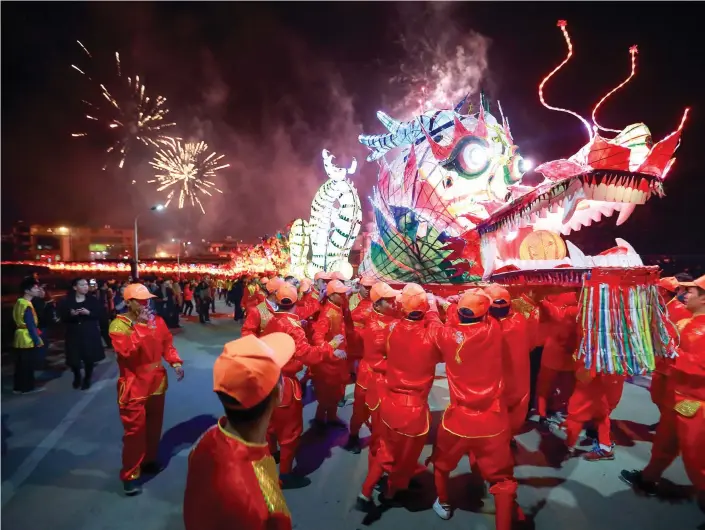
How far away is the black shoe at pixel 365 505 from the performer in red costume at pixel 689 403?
8.01ft

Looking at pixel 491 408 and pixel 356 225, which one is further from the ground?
pixel 356 225

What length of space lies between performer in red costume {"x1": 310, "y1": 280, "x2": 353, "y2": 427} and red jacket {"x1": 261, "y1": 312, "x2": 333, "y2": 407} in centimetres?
99

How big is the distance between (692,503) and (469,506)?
188cm

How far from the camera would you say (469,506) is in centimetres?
330

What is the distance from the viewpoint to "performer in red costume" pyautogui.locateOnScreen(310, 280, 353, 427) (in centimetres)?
462

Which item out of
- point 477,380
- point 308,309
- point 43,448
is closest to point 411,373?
point 477,380

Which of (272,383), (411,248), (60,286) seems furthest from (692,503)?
(60,286)

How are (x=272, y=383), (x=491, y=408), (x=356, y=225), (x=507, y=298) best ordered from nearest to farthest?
(x=272, y=383) < (x=491, y=408) < (x=507, y=298) < (x=356, y=225)

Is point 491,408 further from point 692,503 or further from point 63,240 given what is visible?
point 63,240

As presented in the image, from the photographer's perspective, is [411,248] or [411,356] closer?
[411,356]

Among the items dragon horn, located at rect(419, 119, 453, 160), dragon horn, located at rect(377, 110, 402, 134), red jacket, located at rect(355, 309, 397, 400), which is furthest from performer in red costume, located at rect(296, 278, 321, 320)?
dragon horn, located at rect(377, 110, 402, 134)

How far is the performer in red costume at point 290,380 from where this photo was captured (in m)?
3.34

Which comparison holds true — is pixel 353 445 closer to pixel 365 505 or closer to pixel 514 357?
pixel 365 505

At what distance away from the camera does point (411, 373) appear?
10.3 feet
